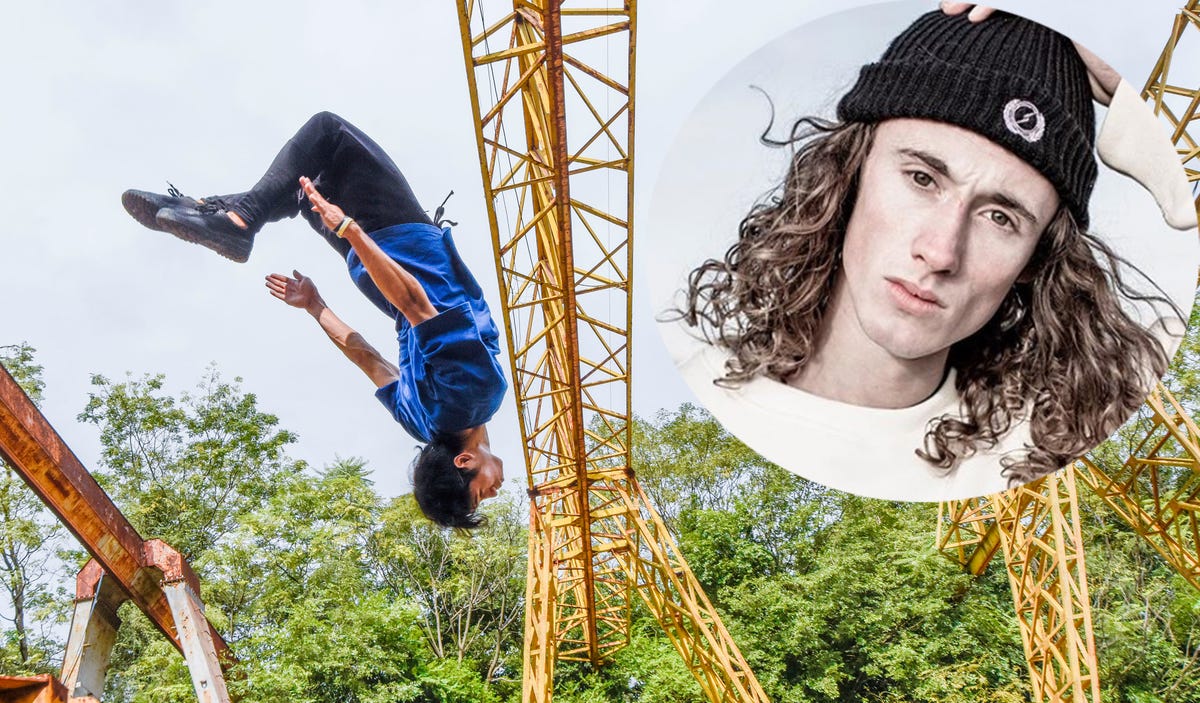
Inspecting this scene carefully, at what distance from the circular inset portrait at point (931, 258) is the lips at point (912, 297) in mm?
11

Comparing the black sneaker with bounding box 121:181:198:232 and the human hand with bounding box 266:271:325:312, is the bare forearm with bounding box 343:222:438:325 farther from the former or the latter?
the black sneaker with bounding box 121:181:198:232

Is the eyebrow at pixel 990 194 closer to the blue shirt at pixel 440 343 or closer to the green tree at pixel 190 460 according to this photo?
the blue shirt at pixel 440 343

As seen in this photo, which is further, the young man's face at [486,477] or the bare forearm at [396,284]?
the young man's face at [486,477]

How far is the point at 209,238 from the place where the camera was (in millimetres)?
12281

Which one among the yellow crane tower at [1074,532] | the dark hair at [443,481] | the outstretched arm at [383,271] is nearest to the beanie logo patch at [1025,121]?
the yellow crane tower at [1074,532]

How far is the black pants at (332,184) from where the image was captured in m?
12.4

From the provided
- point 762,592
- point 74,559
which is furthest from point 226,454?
point 762,592

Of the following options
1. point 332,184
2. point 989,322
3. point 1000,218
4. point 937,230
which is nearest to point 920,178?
point 937,230

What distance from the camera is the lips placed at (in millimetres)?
5895

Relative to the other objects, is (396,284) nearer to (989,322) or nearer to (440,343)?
(440,343)

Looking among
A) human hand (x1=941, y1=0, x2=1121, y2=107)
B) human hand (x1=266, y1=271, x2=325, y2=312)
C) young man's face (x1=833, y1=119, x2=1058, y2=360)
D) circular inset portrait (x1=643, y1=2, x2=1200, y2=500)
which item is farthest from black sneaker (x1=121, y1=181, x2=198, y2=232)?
human hand (x1=941, y1=0, x2=1121, y2=107)

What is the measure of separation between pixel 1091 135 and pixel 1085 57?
0.53 meters

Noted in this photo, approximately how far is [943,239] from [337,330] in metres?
9.81

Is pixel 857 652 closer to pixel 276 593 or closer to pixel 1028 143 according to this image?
pixel 276 593
